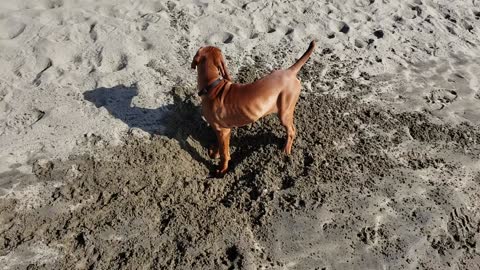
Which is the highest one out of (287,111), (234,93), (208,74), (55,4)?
(208,74)

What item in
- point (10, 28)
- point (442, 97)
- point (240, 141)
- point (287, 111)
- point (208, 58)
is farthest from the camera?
point (10, 28)

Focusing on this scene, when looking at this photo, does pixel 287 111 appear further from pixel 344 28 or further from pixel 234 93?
pixel 344 28

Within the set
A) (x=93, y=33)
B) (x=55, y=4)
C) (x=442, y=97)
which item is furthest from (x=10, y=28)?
(x=442, y=97)

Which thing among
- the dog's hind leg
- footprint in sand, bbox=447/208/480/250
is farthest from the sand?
the dog's hind leg

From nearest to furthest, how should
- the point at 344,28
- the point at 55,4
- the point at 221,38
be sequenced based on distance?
1. the point at 221,38
2. the point at 55,4
3. the point at 344,28

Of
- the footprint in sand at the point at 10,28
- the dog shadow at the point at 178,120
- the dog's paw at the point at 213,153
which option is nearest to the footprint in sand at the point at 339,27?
the dog shadow at the point at 178,120

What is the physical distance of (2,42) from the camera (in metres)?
5.54

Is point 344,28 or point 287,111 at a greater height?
point 287,111

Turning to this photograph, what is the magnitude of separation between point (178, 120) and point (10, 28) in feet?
7.99

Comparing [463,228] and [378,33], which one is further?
[378,33]

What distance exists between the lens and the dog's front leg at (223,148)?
436 centimetres

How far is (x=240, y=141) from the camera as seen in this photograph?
4.87 meters

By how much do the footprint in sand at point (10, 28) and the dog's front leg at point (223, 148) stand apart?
9.59ft

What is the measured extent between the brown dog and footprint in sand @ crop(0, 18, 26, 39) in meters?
2.71
